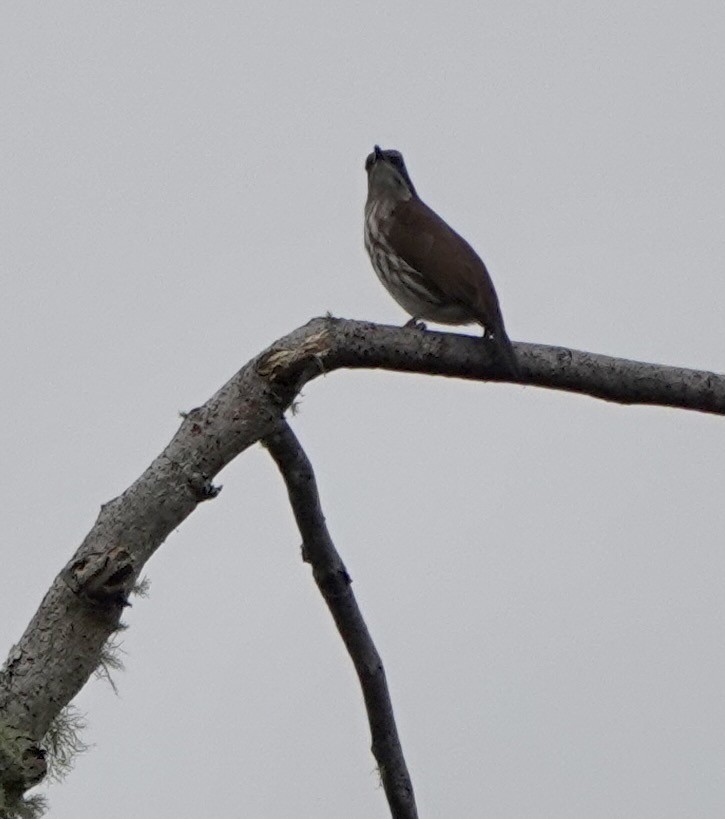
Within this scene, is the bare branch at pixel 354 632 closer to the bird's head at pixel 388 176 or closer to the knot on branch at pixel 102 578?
the knot on branch at pixel 102 578

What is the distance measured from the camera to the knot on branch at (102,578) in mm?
2857

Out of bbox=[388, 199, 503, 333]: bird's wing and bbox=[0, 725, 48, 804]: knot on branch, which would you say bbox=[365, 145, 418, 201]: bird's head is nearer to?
bbox=[388, 199, 503, 333]: bird's wing

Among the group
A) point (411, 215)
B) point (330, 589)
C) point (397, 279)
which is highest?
point (411, 215)

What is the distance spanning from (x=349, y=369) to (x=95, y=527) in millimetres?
868

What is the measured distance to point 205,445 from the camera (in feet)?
10.4

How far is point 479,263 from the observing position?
16.5ft

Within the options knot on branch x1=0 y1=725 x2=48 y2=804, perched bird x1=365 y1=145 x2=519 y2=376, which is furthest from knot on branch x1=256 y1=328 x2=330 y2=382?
perched bird x1=365 y1=145 x2=519 y2=376

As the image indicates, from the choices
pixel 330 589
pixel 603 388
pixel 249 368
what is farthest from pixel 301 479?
pixel 603 388

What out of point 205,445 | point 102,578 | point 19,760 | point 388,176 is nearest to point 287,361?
point 205,445

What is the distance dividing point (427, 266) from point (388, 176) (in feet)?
4.56

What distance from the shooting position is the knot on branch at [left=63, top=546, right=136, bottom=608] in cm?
286

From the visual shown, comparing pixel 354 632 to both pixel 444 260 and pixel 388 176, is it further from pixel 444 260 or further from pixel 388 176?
pixel 388 176

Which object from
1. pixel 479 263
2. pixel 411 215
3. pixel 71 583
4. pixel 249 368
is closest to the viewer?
pixel 71 583

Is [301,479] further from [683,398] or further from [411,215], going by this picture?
[411,215]
